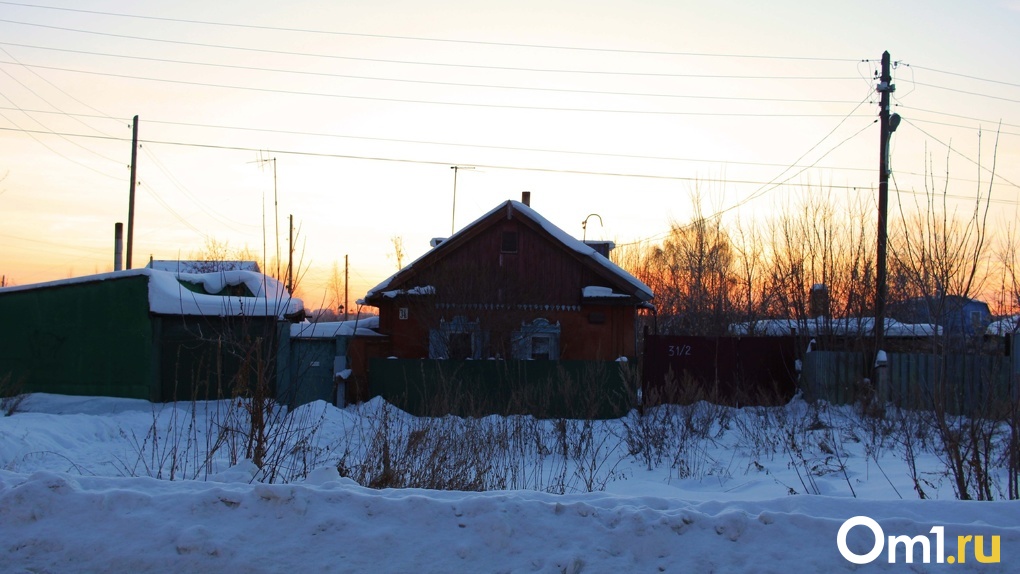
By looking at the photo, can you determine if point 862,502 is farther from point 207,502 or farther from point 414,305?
point 414,305

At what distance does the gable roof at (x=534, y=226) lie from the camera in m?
23.2

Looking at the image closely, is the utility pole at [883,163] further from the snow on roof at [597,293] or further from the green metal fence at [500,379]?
the snow on roof at [597,293]

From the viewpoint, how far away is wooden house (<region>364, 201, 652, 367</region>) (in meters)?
22.0

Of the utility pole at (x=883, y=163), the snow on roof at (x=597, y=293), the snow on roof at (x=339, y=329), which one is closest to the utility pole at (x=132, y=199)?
the snow on roof at (x=339, y=329)

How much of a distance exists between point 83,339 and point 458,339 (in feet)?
28.9

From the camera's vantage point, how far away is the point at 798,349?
2008 cm

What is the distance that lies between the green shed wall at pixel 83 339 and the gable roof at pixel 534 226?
7.35 meters

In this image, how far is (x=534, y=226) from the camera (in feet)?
80.5

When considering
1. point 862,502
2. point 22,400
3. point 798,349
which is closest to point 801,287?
point 798,349

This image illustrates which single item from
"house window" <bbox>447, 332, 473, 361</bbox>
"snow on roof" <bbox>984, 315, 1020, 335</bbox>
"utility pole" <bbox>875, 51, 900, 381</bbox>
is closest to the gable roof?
"house window" <bbox>447, 332, 473, 361</bbox>

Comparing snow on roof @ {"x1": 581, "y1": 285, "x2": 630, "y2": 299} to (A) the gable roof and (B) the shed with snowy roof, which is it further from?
(B) the shed with snowy roof

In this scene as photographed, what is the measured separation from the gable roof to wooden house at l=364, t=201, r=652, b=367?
0.03 metres

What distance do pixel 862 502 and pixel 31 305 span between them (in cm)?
1788

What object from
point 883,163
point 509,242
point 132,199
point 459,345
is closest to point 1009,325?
point 883,163
